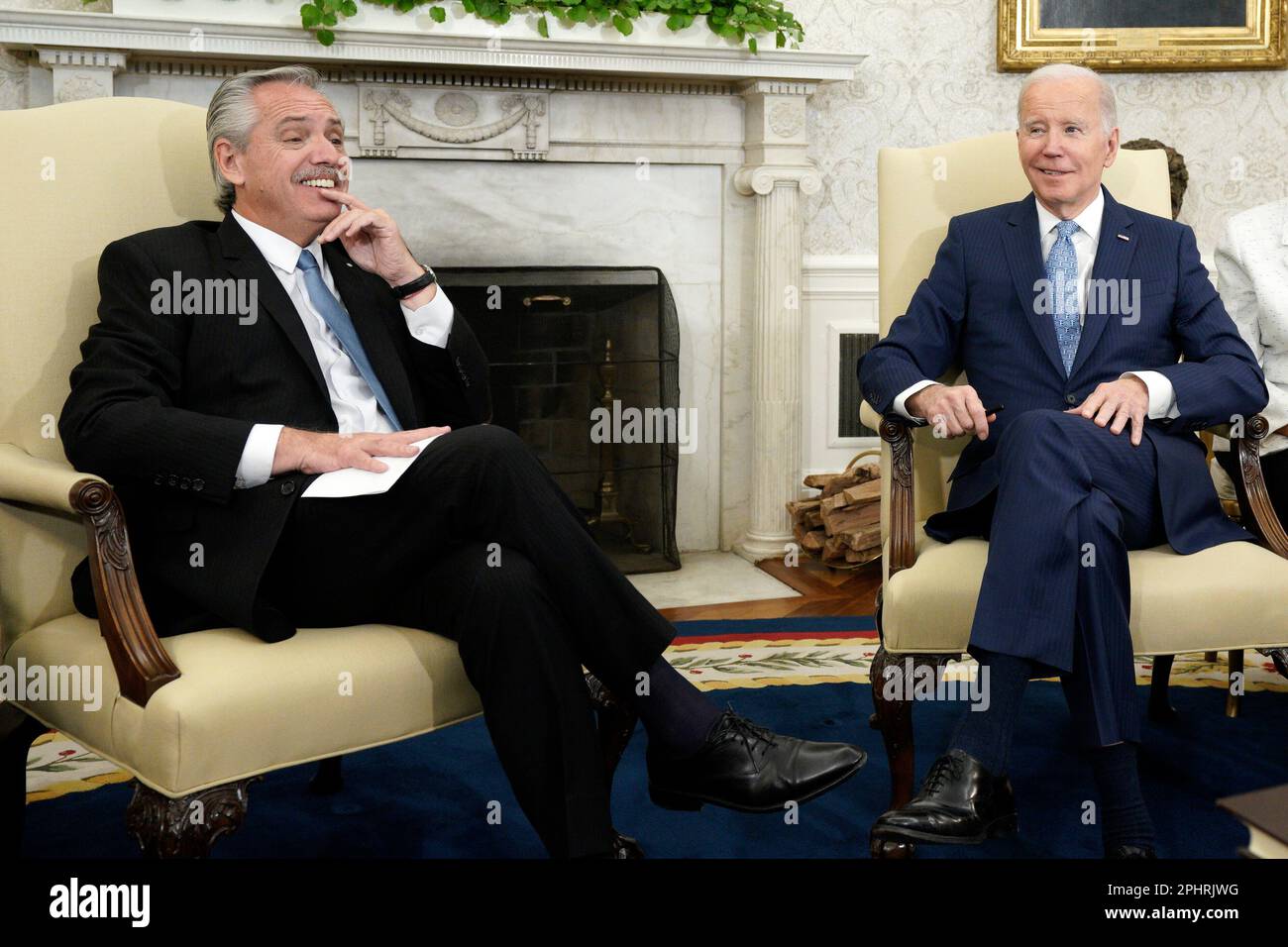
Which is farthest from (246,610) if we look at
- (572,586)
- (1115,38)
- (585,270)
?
(1115,38)

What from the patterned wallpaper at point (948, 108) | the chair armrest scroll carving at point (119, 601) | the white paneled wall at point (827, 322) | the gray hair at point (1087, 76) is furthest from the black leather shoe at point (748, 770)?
the patterned wallpaper at point (948, 108)

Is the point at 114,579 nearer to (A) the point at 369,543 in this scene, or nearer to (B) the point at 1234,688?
(A) the point at 369,543

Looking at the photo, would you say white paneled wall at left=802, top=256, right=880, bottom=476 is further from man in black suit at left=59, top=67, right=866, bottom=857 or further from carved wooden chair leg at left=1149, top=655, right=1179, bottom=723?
man in black suit at left=59, top=67, right=866, bottom=857

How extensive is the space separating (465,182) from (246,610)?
2.79 meters

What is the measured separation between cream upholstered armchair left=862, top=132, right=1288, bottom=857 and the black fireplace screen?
1.76 m

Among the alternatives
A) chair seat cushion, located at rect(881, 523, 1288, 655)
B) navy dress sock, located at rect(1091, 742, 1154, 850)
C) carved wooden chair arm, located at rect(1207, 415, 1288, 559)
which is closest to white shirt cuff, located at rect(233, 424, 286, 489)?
chair seat cushion, located at rect(881, 523, 1288, 655)

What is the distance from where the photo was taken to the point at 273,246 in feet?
6.93

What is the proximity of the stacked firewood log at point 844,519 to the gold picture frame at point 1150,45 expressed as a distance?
5.49 feet

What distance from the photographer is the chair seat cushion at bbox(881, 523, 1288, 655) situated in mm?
1960

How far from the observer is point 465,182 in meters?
4.23

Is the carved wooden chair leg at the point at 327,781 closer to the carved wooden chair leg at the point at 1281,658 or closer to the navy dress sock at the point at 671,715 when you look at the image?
the navy dress sock at the point at 671,715

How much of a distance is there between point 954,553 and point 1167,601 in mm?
345

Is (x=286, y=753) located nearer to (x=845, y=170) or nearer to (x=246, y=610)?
(x=246, y=610)

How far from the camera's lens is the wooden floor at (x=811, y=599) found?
12.2ft
